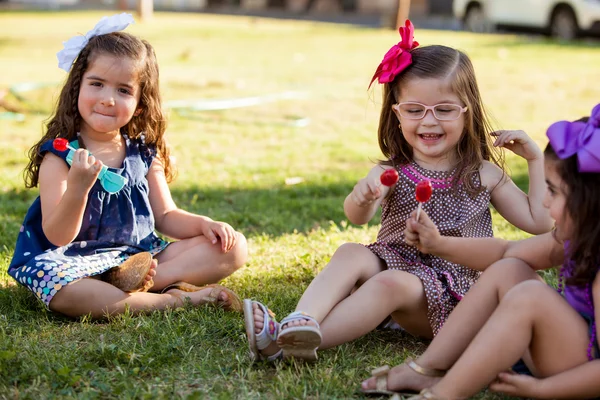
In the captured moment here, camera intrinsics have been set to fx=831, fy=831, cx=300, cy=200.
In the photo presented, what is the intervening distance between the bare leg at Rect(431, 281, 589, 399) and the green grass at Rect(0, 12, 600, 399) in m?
0.40

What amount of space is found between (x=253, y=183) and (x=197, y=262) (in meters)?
2.11

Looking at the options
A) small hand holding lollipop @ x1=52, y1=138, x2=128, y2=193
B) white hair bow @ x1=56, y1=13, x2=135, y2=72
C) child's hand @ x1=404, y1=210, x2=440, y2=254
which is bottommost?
small hand holding lollipop @ x1=52, y1=138, x2=128, y2=193

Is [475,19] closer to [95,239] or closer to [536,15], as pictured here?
[536,15]

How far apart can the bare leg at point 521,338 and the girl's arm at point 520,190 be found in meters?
0.76

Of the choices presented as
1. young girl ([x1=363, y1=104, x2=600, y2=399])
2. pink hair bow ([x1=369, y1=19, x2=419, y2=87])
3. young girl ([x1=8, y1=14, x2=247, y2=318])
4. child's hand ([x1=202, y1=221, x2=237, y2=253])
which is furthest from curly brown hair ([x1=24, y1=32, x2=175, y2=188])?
young girl ([x1=363, y1=104, x2=600, y2=399])

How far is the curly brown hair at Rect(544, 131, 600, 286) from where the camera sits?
2250 mm

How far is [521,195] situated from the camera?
3070mm

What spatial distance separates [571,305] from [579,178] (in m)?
0.37

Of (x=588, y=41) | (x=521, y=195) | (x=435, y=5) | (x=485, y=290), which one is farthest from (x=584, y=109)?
(x=435, y=5)

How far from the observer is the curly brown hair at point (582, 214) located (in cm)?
225

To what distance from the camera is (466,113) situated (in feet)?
10.0

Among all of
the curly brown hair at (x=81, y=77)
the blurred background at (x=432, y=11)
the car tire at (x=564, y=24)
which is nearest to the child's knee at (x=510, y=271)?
the curly brown hair at (x=81, y=77)

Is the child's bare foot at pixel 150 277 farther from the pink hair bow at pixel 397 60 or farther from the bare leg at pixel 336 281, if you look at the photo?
the pink hair bow at pixel 397 60

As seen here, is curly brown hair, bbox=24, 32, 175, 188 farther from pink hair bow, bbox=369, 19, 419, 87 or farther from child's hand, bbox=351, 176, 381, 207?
child's hand, bbox=351, 176, 381, 207
